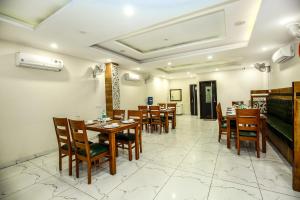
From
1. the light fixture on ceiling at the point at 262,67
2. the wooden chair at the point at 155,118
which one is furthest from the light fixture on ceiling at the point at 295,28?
the wooden chair at the point at 155,118

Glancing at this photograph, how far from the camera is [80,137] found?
223cm

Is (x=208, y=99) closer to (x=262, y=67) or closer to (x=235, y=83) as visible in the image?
(x=235, y=83)

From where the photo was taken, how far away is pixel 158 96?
8.70 meters

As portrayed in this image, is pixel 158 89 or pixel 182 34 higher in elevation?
pixel 182 34

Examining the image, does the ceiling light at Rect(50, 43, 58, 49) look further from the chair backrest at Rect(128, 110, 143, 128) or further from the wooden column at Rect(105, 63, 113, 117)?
the chair backrest at Rect(128, 110, 143, 128)

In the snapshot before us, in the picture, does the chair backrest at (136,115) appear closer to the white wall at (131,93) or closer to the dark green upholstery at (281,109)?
the white wall at (131,93)

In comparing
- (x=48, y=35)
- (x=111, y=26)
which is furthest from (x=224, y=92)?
(x=48, y=35)

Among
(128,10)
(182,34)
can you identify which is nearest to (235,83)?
(182,34)

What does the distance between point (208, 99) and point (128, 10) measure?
6599 mm

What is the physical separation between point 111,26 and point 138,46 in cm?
162

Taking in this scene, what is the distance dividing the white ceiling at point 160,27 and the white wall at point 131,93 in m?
1.61

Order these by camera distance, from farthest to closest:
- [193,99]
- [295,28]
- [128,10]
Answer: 1. [193,99]
2. [295,28]
3. [128,10]

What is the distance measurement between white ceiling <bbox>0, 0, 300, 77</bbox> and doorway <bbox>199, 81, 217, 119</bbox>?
3372mm

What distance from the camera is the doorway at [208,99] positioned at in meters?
7.66
